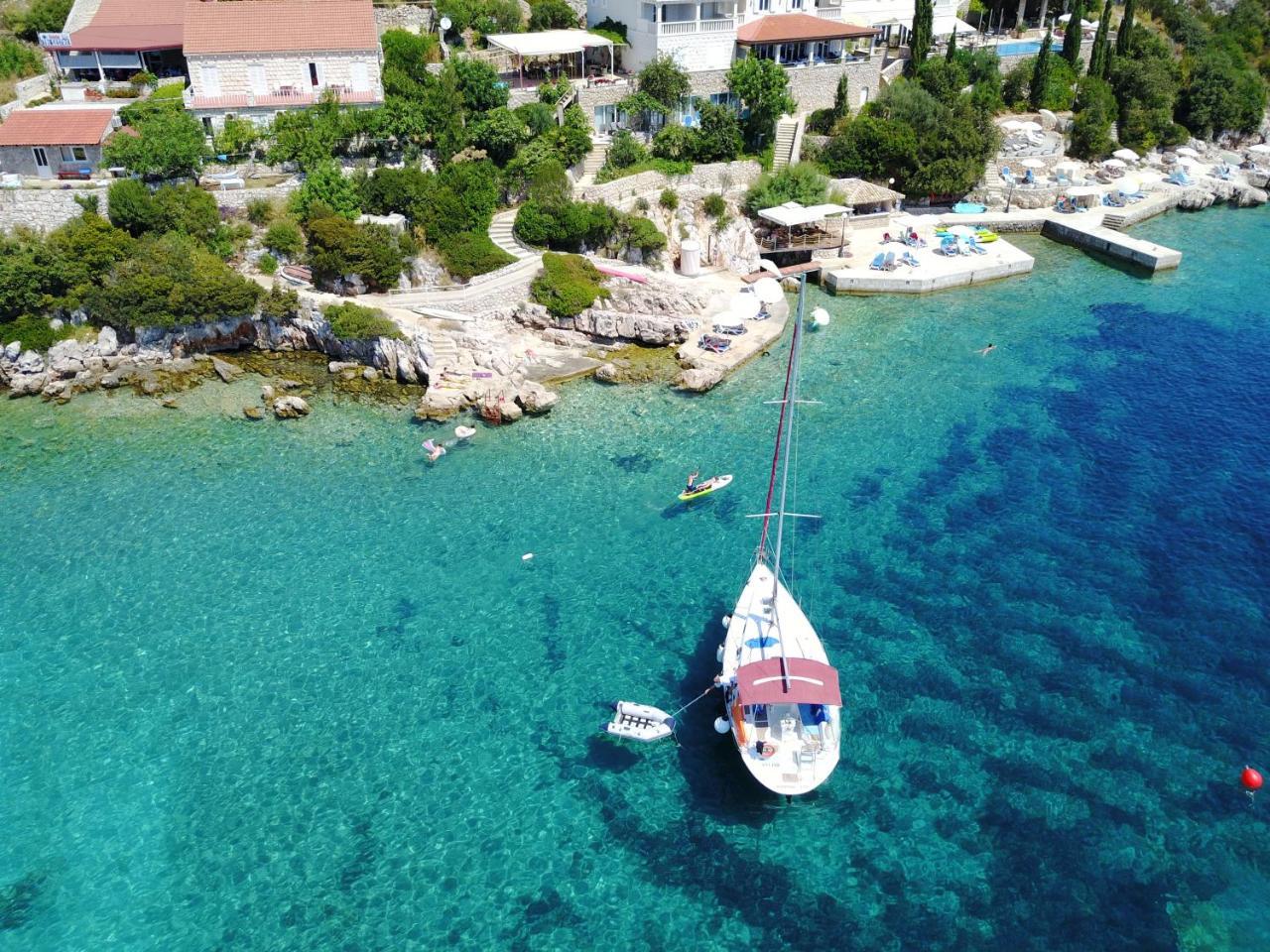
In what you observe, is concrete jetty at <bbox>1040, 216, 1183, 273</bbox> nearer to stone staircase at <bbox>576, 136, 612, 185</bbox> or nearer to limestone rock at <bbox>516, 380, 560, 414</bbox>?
stone staircase at <bbox>576, 136, 612, 185</bbox>

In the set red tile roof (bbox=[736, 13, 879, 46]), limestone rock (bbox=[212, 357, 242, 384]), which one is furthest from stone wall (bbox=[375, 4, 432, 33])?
limestone rock (bbox=[212, 357, 242, 384])

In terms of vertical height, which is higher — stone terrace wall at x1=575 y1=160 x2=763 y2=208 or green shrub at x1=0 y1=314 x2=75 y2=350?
stone terrace wall at x1=575 y1=160 x2=763 y2=208

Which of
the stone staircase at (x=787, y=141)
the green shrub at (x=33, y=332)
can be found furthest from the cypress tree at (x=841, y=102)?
the green shrub at (x=33, y=332)

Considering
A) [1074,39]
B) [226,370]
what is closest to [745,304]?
[226,370]

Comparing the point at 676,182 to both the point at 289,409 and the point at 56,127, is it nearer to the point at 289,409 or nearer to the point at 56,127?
the point at 289,409

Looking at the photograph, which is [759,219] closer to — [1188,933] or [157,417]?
[157,417]
